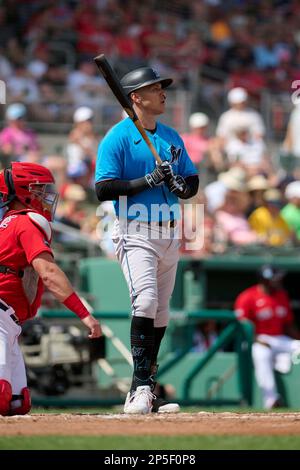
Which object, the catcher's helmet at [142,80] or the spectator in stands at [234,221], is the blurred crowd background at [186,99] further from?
the catcher's helmet at [142,80]

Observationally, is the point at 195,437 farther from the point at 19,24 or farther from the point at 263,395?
the point at 19,24

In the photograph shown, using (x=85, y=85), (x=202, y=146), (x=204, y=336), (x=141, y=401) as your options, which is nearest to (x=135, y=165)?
(x=141, y=401)

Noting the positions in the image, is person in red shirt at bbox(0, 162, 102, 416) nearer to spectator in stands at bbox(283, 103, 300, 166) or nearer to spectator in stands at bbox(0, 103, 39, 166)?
spectator in stands at bbox(0, 103, 39, 166)

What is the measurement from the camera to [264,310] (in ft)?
42.5

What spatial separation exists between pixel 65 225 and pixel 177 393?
2400 millimetres

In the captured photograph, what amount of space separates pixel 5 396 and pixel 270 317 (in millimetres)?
6854

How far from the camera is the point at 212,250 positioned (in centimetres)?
1330

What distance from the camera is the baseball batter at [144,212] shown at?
22.2ft

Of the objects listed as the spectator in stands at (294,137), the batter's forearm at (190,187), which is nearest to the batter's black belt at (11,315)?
the batter's forearm at (190,187)

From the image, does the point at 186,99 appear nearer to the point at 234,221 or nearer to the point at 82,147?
the point at 82,147

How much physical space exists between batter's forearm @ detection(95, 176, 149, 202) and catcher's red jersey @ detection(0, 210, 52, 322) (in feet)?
1.64

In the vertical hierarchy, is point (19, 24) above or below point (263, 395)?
above
